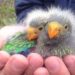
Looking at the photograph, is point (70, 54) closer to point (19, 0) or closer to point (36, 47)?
point (36, 47)

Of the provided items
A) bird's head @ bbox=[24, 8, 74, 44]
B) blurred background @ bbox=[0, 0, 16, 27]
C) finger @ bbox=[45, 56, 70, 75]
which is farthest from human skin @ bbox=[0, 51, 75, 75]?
blurred background @ bbox=[0, 0, 16, 27]

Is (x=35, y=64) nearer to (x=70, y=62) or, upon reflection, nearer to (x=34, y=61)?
(x=34, y=61)

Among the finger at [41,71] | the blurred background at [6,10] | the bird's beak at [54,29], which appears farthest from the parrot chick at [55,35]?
the blurred background at [6,10]

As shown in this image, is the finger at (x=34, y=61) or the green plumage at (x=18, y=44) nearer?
the finger at (x=34, y=61)

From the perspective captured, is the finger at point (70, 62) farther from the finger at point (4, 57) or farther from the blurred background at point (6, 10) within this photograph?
the blurred background at point (6, 10)

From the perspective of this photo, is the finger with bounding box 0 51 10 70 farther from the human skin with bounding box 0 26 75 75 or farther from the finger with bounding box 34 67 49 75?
the finger with bounding box 34 67 49 75

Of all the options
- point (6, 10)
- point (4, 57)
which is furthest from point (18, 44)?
point (6, 10)

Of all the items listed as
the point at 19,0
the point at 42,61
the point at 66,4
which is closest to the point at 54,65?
the point at 42,61
